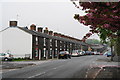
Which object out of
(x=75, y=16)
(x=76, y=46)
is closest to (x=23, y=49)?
(x=75, y=16)

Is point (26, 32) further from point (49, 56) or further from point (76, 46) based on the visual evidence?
point (76, 46)

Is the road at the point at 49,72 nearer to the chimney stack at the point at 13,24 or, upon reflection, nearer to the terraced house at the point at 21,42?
the terraced house at the point at 21,42

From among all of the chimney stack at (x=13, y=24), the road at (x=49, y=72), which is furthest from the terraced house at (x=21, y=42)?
the road at (x=49, y=72)

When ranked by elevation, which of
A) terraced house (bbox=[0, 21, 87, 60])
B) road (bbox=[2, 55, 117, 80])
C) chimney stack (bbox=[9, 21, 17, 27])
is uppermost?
chimney stack (bbox=[9, 21, 17, 27])

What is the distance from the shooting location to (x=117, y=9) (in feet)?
22.1

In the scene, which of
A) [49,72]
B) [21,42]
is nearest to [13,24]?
[21,42]

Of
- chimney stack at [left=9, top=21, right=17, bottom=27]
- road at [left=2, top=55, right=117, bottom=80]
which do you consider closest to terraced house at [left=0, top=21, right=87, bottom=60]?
chimney stack at [left=9, top=21, right=17, bottom=27]

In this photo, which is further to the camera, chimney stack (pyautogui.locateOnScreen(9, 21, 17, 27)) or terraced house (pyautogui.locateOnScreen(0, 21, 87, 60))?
chimney stack (pyautogui.locateOnScreen(9, 21, 17, 27))

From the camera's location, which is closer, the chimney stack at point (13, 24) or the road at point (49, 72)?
the road at point (49, 72)

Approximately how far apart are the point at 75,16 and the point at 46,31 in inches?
2429

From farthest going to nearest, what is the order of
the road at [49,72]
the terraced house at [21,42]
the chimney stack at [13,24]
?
1. the chimney stack at [13,24]
2. the terraced house at [21,42]
3. the road at [49,72]

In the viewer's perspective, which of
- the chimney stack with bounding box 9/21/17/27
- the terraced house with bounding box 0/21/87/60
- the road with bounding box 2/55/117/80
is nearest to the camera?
the road with bounding box 2/55/117/80

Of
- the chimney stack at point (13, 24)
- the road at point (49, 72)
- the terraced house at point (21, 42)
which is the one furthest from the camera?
the chimney stack at point (13, 24)

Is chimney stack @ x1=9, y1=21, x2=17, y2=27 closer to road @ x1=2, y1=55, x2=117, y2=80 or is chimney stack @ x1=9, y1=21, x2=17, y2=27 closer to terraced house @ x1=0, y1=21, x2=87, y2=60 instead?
terraced house @ x1=0, y1=21, x2=87, y2=60
